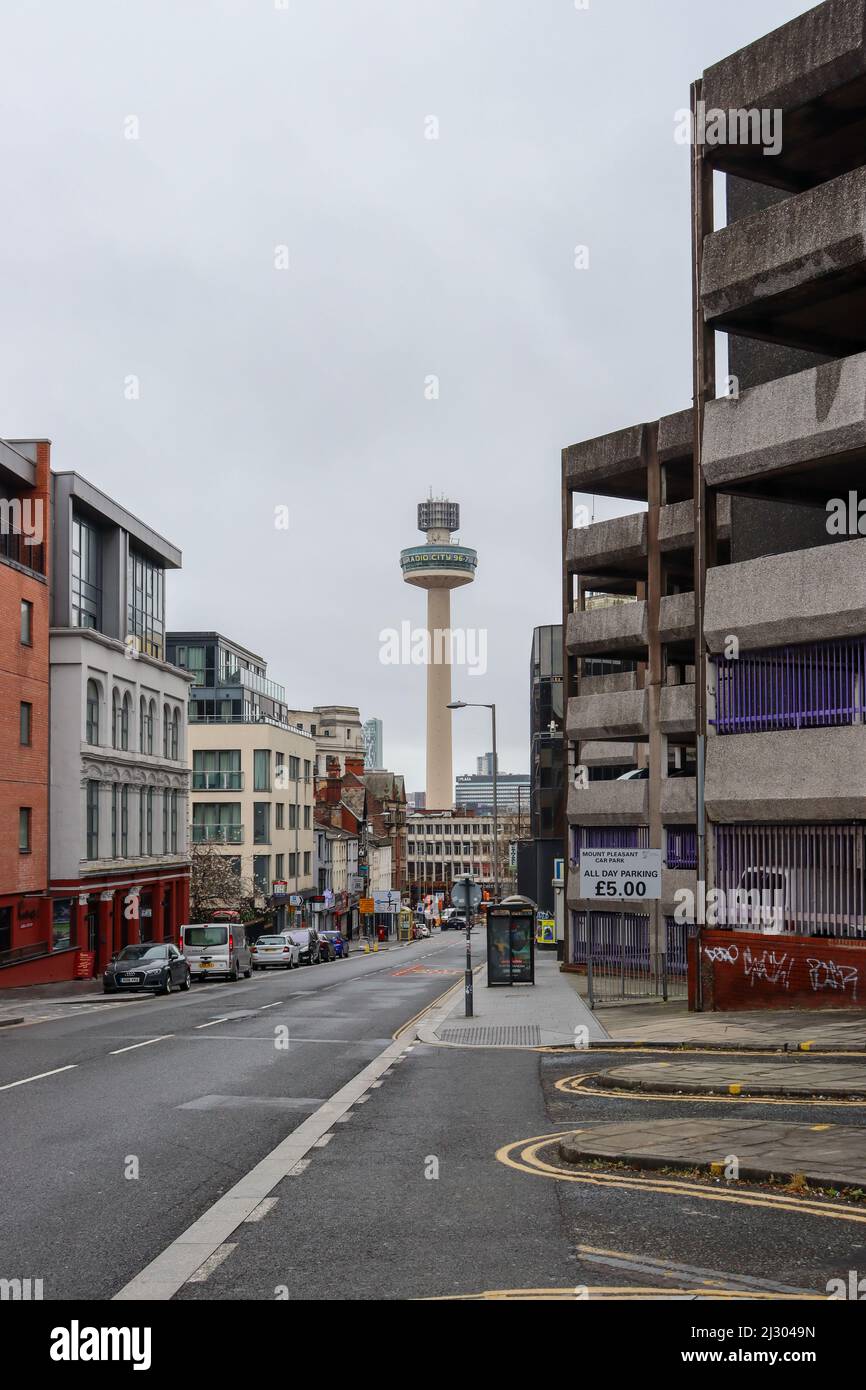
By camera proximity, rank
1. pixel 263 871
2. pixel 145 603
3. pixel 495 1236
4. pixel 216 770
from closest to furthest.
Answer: pixel 495 1236 → pixel 145 603 → pixel 263 871 → pixel 216 770

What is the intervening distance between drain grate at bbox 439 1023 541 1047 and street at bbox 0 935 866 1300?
1.95 metres

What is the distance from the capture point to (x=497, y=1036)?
23.6 m

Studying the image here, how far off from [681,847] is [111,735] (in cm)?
2425

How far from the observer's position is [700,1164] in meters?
10.9

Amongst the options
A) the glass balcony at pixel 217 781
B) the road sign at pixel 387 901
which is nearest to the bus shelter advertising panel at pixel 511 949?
the glass balcony at pixel 217 781

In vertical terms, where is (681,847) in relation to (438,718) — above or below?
below

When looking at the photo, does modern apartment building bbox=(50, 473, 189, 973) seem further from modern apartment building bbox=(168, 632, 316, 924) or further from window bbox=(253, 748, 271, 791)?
window bbox=(253, 748, 271, 791)

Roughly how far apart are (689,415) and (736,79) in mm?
14576

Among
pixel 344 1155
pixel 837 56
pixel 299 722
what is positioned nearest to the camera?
pixel 344 1155

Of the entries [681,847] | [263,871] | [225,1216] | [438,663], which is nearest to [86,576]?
[681,847]

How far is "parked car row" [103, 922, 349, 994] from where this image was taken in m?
40.2

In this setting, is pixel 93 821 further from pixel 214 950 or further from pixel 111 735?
pixel 214 950
